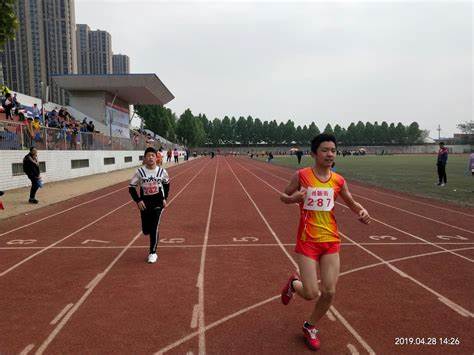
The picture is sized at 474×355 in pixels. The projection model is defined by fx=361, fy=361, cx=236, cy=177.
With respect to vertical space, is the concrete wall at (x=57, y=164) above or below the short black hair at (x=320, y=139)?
below

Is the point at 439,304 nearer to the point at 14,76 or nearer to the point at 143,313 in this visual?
the point at 143,313

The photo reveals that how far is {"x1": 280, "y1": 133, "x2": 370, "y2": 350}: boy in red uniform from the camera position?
3.44m

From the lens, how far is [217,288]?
501cm

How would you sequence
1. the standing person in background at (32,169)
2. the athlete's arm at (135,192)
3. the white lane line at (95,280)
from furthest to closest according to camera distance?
the standing person in background at (32,169) < the athlete's arm at (135,192) < the white lane line at (95,280)

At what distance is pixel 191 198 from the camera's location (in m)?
14.5

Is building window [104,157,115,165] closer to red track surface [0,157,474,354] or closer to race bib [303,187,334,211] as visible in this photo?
red track surface [0,157,474,354]

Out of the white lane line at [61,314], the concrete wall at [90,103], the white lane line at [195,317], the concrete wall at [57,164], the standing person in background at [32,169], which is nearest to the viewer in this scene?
the white lane line at [195,317]

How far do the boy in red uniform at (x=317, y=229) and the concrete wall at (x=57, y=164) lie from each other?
15346 millimetres

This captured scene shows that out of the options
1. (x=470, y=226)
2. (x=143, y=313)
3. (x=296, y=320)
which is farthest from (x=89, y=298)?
(x=470, y=226)

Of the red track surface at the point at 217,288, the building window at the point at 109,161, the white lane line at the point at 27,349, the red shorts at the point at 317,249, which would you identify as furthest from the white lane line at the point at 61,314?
the building window at the point at 109,161

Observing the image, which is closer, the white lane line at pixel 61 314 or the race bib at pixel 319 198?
the race bib at pixel 319 198

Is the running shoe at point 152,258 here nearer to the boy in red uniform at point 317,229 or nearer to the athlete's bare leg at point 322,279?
the boy in red uniform at point 317,229

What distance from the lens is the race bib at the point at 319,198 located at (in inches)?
141

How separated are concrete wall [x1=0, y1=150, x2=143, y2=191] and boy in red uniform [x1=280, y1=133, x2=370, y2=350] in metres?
15.3
